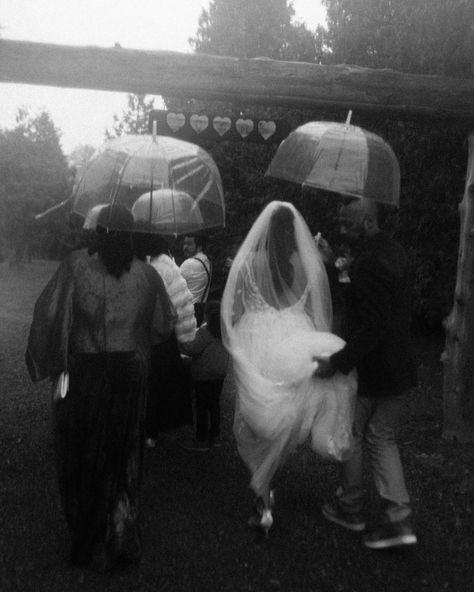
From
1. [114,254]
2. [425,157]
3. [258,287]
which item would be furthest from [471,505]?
[425,157]

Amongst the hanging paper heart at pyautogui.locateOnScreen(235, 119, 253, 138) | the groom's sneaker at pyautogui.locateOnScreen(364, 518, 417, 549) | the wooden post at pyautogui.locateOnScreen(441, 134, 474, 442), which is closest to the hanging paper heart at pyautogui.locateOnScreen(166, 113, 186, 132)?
the hanging paper heart at pyautogui.locateOnScreen(235, 119, 253, 138)

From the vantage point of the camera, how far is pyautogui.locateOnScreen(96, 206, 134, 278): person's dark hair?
4.78 meters

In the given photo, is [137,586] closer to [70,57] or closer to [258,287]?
[258,287]

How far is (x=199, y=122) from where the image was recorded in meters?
9.09

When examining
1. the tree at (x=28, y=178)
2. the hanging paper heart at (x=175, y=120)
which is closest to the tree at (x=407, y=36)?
the hanging paper heart at (x=175, y=120)

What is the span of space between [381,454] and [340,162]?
6.29 feet

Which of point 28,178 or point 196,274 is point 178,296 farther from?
point 28,178

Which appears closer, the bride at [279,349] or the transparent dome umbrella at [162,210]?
the bride at [279,349]

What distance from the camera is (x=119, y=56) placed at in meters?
7.26

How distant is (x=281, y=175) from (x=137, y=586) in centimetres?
282

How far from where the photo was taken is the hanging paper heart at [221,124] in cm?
914

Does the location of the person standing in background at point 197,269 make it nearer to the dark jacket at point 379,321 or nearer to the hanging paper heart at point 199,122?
the hanging paper heart at point 199,122

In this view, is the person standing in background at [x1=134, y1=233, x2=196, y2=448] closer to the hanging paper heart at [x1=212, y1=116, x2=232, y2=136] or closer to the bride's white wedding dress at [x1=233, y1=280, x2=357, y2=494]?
the bride's white wedding dress at [x1=233, y1=280, x2=357, y2=494]

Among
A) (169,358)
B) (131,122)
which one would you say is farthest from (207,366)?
(131,122)
